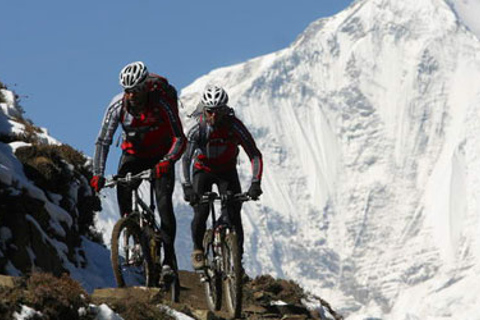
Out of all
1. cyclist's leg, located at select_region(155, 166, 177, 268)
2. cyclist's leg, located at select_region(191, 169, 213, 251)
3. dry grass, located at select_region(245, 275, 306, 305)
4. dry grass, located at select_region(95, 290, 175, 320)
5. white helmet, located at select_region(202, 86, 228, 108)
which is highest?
dry grass, located at select_region(245, 275, 306, 305)

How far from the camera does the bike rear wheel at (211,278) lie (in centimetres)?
1554

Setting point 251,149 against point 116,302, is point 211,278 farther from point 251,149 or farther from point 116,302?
point 116,302

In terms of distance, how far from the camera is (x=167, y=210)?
48.5 ft

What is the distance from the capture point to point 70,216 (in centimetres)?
2009

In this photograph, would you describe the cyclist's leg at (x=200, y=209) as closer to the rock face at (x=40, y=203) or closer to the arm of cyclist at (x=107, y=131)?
the arm of cyclist at (x=107, y=131)

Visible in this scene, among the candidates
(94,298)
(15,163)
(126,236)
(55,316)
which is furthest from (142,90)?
(15,163)

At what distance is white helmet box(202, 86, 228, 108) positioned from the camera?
1544 cm

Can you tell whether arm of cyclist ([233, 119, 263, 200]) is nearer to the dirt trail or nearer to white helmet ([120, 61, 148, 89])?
the dirt trail

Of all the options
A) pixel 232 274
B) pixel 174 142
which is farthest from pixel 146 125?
pixel 232 274

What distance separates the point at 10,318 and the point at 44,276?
1.49 metres

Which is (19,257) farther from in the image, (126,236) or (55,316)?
(55,316)

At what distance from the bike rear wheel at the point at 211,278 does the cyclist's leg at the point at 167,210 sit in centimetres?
93

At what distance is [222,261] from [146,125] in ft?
6.72

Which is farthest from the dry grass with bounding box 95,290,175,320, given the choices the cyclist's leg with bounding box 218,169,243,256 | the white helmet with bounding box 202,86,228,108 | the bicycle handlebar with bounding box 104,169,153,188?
the white helmet with bounding box 202,86,228,108
